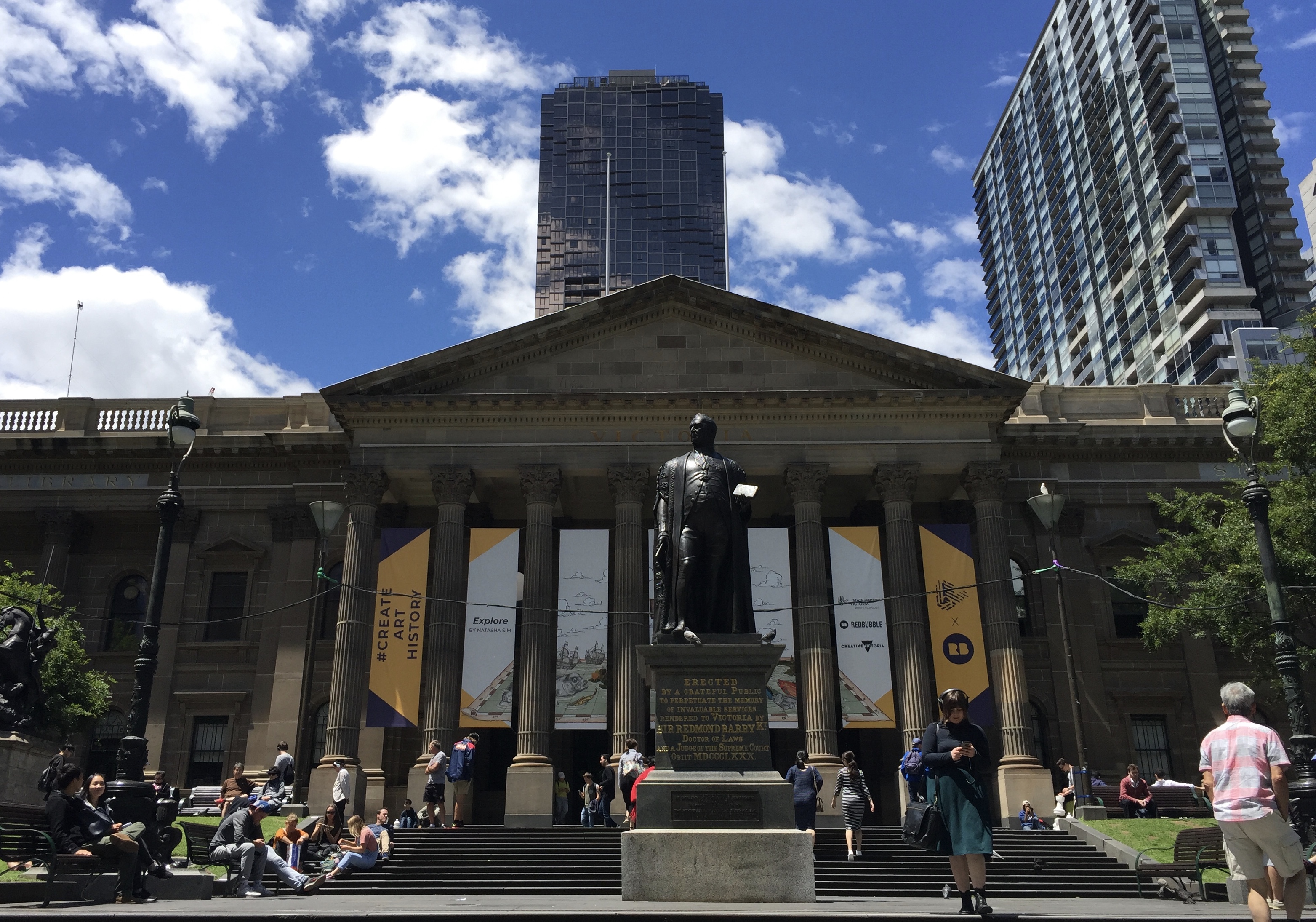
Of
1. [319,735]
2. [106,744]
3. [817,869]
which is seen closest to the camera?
[817,869]

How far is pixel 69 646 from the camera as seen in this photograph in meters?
28.5

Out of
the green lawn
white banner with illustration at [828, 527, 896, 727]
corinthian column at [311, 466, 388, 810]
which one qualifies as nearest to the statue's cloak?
the green lawn

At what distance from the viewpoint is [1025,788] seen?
2855cm

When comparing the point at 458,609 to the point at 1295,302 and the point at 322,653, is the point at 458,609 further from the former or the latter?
the point at 1295,302

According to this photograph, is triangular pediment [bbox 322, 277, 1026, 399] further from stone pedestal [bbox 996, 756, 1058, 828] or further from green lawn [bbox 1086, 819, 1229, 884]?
green lawn [bbox 1086, 819, 1229, 884]

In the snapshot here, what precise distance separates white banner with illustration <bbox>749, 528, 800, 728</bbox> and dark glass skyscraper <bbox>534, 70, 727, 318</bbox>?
86.5 meters

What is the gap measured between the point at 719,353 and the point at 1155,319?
201ft

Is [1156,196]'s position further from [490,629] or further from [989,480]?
[490,629]

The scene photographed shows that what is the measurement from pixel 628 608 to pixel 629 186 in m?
99.0

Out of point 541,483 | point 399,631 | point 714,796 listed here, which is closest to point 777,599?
point 541,483

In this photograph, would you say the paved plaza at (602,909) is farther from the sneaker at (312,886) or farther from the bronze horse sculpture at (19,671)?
the bronze horse sculpture at (19,671)

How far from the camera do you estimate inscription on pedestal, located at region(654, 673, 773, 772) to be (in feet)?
36.1

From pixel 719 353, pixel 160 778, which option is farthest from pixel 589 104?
pixel 160 778

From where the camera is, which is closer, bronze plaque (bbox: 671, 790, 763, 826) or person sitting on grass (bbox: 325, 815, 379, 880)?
bronze plaque (bbox: 671, 790, 763, 826)
